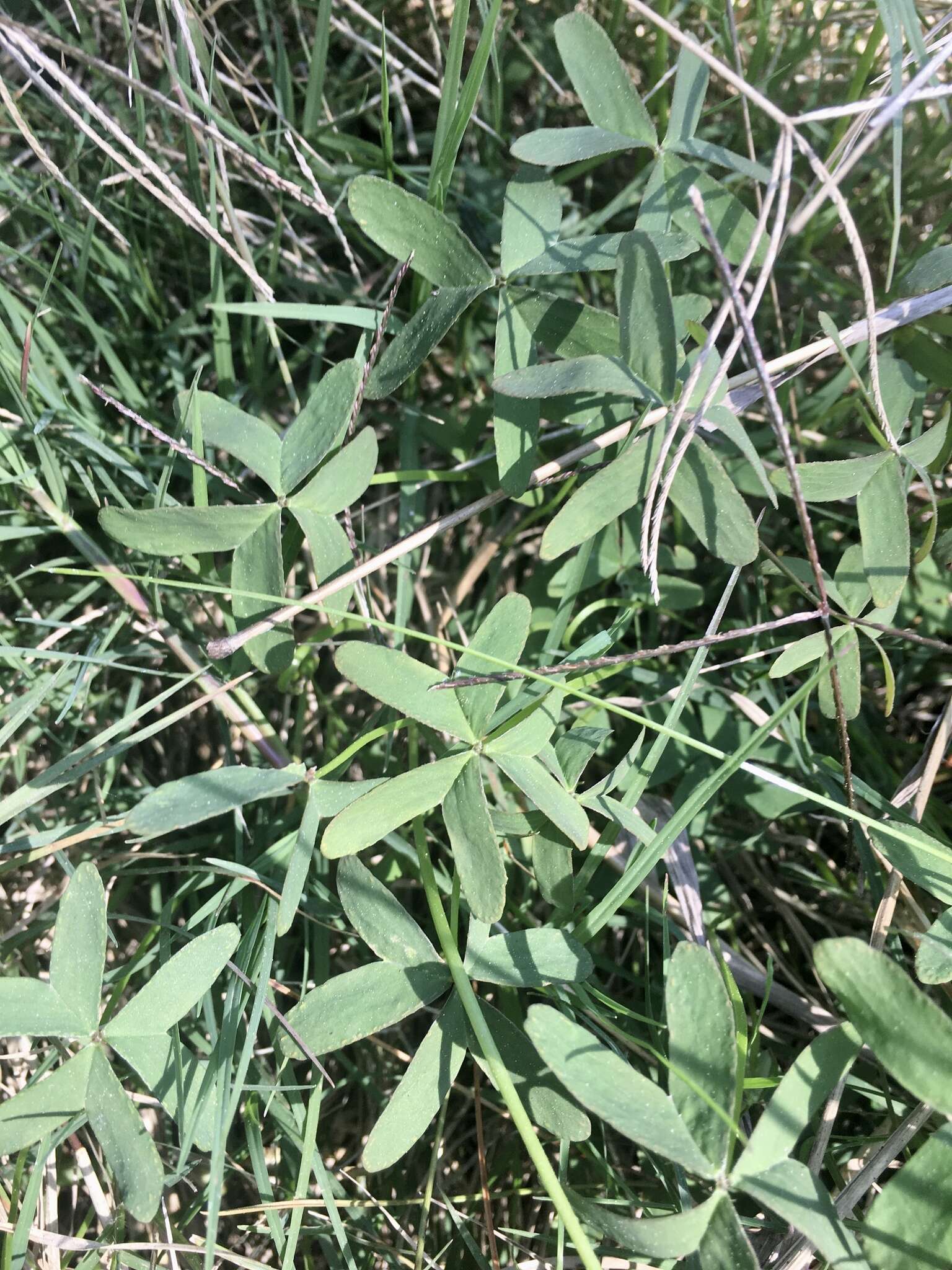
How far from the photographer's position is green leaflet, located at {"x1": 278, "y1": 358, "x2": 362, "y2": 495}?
151 cm

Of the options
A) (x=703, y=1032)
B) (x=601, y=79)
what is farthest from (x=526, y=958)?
(x=601, y=79)

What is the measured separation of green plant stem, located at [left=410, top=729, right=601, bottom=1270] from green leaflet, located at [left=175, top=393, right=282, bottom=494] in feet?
2.20

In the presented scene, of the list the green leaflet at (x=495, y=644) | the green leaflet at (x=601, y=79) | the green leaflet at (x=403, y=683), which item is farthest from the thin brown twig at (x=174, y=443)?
the green leaflet at (x=601, y=79)

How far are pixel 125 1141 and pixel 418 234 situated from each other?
1.55 metres

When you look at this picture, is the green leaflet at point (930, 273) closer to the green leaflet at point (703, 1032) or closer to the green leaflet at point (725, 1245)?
the green leaflet at point (703, 1032)

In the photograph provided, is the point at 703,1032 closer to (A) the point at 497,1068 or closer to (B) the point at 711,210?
(A) the point at 497,1068

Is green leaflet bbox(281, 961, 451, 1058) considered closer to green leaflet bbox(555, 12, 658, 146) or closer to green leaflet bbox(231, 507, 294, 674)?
green leaflet bbox(231, 507, 294, 674)

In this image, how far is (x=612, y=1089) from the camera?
1.20 metres

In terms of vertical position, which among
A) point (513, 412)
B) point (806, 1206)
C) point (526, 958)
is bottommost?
point (806, 1206)

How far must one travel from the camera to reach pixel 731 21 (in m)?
1.62

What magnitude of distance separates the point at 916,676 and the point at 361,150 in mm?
1737

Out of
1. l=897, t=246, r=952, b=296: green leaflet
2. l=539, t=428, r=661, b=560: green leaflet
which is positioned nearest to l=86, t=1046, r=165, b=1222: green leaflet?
l=539, t=428, r=661, b=560: green leaflet

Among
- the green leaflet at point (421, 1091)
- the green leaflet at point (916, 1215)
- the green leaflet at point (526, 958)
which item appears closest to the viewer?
the green leaflet at point (916, 1215)

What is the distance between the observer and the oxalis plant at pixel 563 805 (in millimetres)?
1235
